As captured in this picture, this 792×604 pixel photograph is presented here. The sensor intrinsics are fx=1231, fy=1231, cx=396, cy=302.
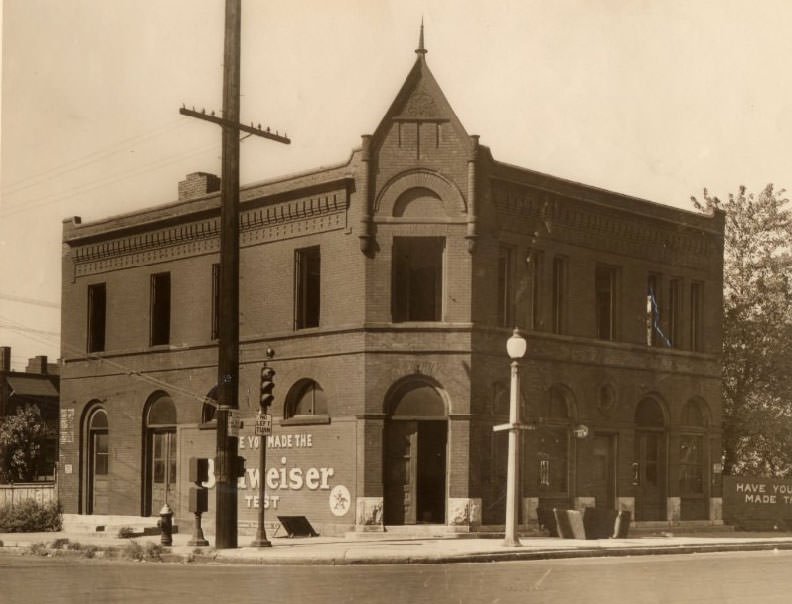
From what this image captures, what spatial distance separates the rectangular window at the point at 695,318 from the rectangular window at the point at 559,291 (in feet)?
18.3

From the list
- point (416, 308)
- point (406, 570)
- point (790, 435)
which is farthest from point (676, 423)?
point (406, 570)

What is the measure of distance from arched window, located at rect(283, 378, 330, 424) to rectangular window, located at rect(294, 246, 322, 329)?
5.09 ft

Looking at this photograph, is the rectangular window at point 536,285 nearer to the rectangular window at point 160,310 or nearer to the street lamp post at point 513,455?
the street lamp post at point 513,455

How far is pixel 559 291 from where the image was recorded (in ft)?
107

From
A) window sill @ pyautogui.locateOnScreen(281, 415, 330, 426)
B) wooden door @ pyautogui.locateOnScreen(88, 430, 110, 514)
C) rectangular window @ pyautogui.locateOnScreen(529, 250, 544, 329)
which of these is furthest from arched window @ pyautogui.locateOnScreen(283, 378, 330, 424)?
wooden door @ pyautogui.locateOnScreen(88, 430, 110, 514)

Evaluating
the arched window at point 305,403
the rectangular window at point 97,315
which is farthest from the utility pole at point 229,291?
the rectangular window at point 97,315

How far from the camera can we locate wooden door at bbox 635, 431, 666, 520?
3425 cm

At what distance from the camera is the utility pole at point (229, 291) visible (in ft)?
81.0

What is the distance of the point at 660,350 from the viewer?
34906 millimetres

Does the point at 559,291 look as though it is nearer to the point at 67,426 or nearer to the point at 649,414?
the point at 649,414

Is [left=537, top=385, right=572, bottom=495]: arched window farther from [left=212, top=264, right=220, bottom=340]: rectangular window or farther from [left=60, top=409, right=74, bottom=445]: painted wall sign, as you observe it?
[left=60, top=409, right=74, bottom=445]: painted wall sign

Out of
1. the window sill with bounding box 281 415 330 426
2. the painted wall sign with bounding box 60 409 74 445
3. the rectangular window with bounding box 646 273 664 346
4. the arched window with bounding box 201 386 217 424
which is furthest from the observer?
the painted wall sign with bounding box 60 409 74 445

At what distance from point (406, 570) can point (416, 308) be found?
10.2 meters

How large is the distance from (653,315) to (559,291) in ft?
13.3
